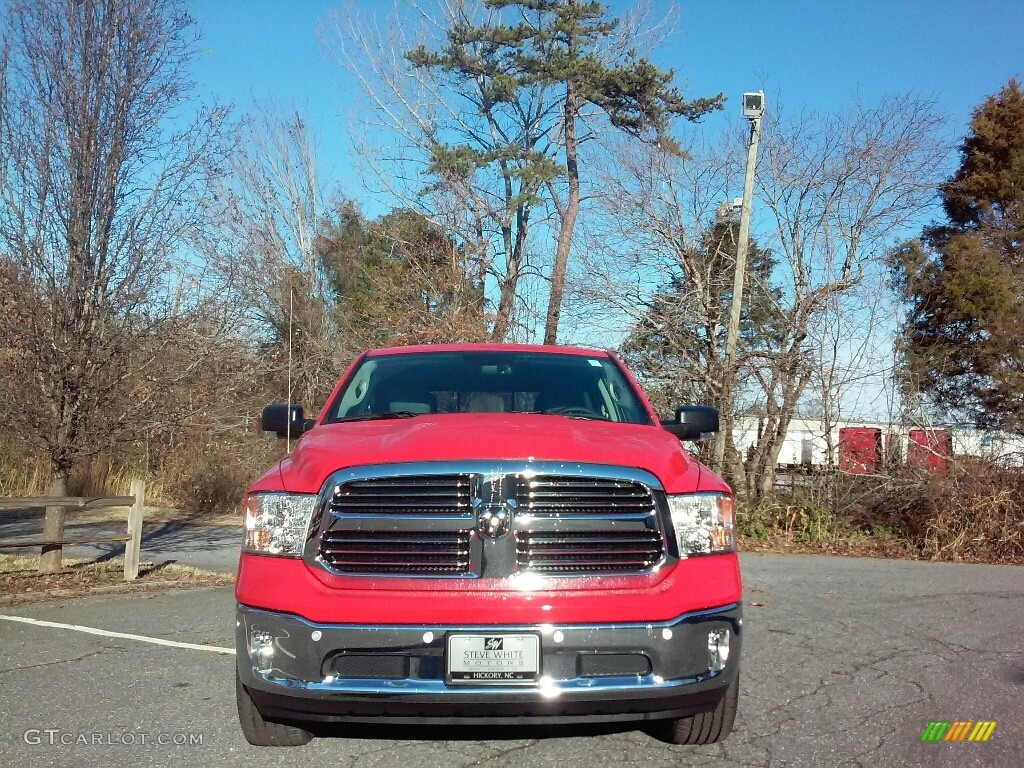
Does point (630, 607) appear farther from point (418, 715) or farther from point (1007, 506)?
point (1007, 506)

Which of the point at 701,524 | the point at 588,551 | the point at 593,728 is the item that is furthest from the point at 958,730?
the point at 588,551

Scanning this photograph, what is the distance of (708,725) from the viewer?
392 centimetres

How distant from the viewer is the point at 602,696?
330cm

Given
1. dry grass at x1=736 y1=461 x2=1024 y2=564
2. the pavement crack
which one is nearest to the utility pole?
dry grass at x1=736 y1=461 x2=1024 y2=564

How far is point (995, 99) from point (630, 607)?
27.5 meters

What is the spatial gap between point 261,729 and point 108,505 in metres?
6.21

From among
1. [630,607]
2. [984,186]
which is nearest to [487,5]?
[984,186]

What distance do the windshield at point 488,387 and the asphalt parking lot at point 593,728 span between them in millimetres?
1624

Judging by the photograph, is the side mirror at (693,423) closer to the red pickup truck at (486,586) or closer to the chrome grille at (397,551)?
the red pickup truck at (486,586)

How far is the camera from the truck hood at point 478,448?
11.7 ft

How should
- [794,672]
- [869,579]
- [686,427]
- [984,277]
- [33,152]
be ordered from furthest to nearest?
[984,277]
[869,579]
[33,152]
[794,672]
[686,427]

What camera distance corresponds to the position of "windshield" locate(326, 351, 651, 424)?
16.3 feet

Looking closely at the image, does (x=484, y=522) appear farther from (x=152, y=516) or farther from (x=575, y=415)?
(x=152, y=516)

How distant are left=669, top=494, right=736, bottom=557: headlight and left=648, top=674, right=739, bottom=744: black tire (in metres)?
0.61
